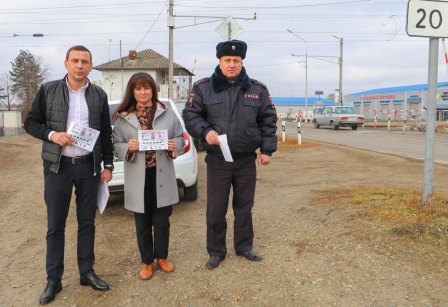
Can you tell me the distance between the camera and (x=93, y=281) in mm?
3475

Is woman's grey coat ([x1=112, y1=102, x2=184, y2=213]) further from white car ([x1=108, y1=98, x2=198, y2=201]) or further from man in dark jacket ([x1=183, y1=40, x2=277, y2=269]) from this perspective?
white car ([x1=108, y1=98, x2=198, y2=201])

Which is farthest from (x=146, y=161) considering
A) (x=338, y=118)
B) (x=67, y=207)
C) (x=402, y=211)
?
(x=338, y=118)

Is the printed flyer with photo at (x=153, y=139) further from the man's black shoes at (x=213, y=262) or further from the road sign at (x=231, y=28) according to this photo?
the road sign at (x=231, y=28)

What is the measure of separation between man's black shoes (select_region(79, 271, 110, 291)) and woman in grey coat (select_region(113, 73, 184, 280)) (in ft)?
1.10

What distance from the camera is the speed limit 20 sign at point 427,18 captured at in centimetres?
467

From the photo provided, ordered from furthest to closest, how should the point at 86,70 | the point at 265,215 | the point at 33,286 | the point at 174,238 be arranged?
the point at 265,215
the point at 174,238
the point at 33,286
the point at 86,70

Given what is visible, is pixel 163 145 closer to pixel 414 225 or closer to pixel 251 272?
pixel 251 272

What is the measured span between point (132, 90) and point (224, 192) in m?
1.21

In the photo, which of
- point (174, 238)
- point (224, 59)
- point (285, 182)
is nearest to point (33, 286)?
point (174, 238)

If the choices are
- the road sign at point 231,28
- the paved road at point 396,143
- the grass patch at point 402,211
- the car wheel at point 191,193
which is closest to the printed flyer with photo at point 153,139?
the grass patch at point 402,211

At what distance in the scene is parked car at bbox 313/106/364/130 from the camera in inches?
1106

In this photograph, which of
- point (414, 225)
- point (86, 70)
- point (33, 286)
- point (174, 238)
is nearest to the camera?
point (86, 70)

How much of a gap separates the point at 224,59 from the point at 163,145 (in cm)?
90

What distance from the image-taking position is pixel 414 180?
7.73 m
